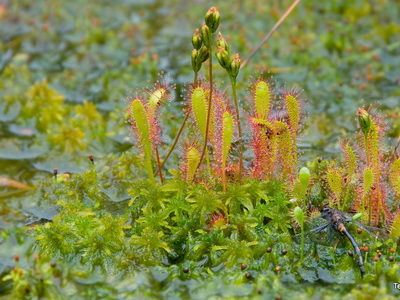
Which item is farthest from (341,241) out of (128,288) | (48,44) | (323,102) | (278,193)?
Answer: (48,44)

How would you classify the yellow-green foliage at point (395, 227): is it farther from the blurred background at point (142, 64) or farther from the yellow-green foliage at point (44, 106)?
the yellow-green foliage at point (44, 106)

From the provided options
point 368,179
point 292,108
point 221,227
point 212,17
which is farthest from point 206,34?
point 368,179

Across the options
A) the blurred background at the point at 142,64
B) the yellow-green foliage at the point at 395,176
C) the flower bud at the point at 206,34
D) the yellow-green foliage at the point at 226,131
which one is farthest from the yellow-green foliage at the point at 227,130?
the blurred background at the point at 142,64

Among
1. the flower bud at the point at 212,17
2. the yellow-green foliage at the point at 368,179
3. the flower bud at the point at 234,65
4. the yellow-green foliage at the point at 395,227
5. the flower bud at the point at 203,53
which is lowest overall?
the yellow-green foliage at the point at 395,227


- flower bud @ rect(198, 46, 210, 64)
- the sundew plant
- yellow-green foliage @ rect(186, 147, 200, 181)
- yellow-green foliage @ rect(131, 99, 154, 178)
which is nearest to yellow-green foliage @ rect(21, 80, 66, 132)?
the sundew plant

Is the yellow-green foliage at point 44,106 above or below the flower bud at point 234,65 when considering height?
above

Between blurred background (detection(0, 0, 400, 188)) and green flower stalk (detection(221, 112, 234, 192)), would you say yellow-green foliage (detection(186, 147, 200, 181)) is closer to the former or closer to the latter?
green flower stalk (detection(221, 112, 234, 192))

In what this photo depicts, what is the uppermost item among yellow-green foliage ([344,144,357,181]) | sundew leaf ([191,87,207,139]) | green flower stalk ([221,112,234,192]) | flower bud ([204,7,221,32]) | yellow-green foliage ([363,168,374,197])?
flower bud ([204,7,221,32])
